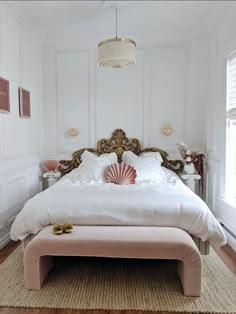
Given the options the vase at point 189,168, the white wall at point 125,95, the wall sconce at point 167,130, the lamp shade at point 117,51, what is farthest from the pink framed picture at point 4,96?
the vase at point 189,168

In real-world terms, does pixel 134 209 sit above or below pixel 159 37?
below

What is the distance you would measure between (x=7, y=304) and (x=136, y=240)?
1.07m

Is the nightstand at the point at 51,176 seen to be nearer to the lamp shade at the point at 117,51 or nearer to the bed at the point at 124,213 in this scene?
the bed at the point at 124,213

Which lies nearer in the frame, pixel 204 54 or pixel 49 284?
pixel 49 284

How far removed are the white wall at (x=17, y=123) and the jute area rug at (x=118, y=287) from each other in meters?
0.92

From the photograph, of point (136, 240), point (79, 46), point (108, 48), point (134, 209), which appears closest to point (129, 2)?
point (108, 48)

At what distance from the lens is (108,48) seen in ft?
9.96

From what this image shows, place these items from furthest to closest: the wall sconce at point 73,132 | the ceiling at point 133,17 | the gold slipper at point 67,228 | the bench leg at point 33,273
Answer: the wall sconce at point 73,132 → the ceiling at point 133,17 → the gold slipper at point 67,228 → the bench leg at point 33,273

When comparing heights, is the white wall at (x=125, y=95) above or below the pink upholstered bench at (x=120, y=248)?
above

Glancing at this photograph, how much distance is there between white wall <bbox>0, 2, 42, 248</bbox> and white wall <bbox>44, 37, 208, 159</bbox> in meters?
0.33

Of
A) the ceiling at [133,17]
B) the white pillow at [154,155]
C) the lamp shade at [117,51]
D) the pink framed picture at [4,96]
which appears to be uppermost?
the ceiling at [133,17]

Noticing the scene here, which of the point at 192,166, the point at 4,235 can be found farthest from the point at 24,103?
the point at 192,166

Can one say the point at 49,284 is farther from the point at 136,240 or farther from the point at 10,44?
the point at 10,44

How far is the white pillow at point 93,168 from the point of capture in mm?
3635
